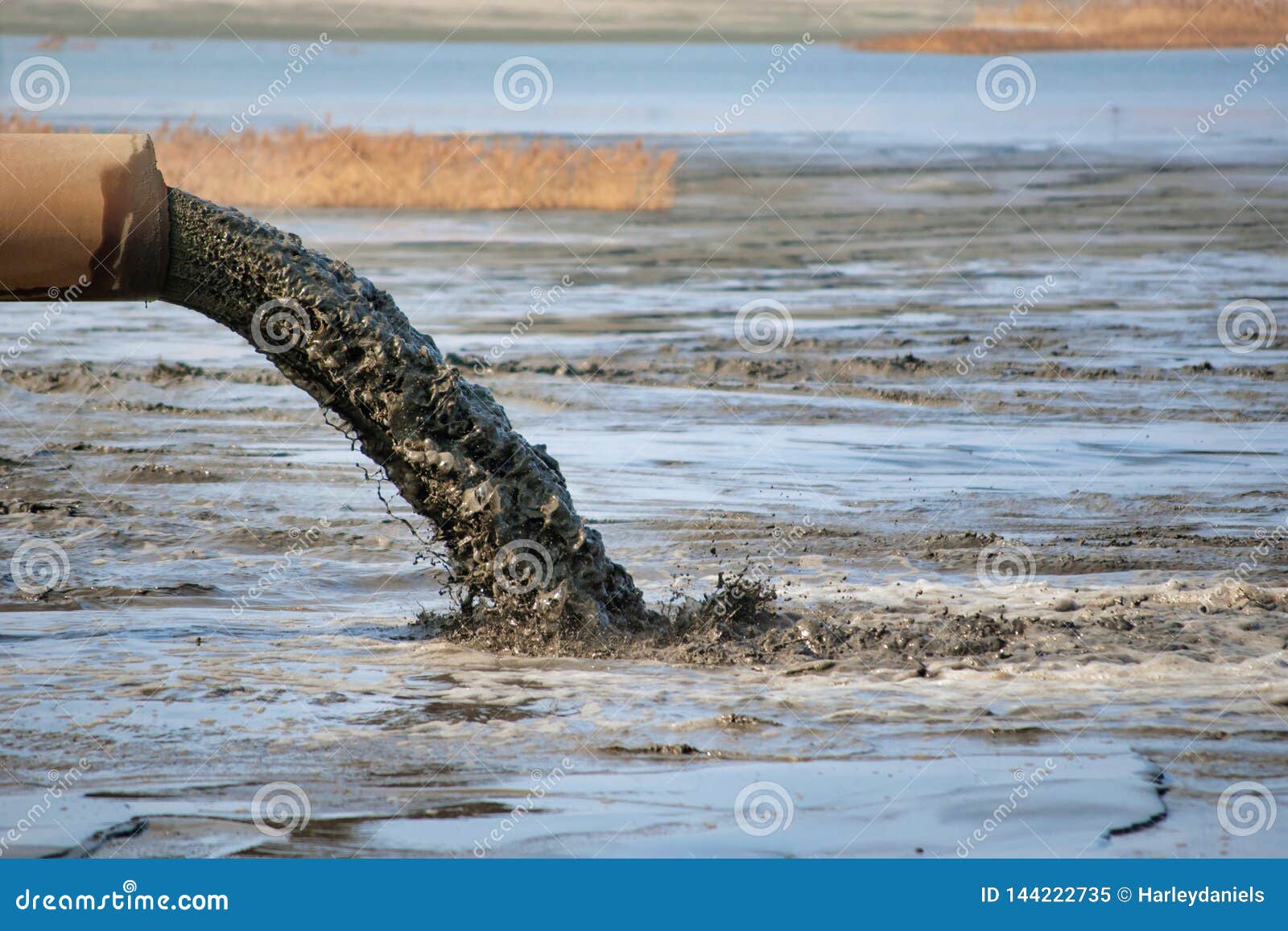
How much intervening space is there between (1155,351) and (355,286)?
899cm

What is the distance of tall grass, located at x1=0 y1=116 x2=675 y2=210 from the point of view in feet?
86.2

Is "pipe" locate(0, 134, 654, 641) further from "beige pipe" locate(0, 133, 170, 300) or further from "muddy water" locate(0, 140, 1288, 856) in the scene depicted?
"muddy water" locate(0, 140, 1288, 856)

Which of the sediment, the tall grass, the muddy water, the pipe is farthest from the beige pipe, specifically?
the tall grass

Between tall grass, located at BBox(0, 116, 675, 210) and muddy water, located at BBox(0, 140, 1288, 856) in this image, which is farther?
tall grass, located at BBox(0, 116, 675, 210)

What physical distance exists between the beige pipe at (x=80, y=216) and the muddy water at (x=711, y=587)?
1549 mm

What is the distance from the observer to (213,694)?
6.23 m

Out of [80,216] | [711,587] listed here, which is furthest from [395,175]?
[80,216]

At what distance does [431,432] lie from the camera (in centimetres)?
694

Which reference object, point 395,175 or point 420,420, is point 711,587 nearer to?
point 420,420

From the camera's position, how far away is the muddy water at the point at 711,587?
5082mm

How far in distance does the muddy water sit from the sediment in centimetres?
33

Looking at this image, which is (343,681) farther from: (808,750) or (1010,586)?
(1010,586)

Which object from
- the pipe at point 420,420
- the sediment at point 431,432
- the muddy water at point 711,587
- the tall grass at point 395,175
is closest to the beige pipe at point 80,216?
the pipe at point 420,420

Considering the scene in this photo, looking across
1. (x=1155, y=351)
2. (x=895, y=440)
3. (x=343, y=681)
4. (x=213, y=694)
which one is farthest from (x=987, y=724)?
(x=1155, y=351)
